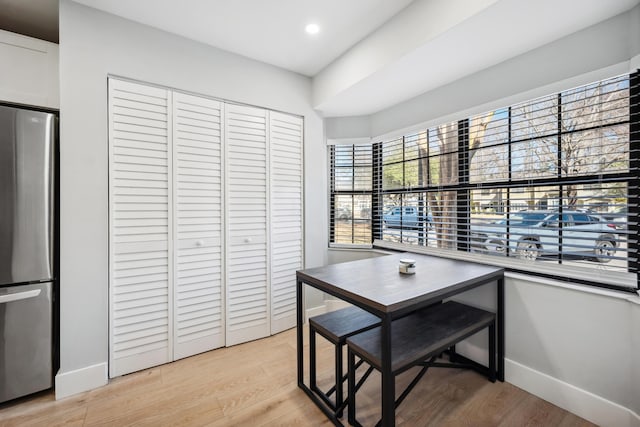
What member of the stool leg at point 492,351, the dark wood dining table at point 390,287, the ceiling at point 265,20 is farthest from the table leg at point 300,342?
the ceiling at point 265,20

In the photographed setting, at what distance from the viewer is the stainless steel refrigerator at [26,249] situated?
179cm

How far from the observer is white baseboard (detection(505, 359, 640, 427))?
1554mm

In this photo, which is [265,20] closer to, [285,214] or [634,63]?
[285,214]

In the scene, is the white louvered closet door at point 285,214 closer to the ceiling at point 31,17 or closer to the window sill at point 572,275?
the window sill at point 572,275

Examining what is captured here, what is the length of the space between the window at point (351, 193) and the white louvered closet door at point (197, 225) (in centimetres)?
141

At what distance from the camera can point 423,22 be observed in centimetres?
184

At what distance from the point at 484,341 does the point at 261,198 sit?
2.22 m

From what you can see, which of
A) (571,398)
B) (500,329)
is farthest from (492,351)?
(571,398)

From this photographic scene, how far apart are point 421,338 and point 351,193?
2.00 m

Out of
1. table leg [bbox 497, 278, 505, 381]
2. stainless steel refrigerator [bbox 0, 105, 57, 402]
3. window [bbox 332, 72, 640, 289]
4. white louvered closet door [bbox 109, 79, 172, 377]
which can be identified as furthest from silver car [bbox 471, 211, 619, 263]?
stainless steel refrigerator [bbox 0, 105, 57, 402]

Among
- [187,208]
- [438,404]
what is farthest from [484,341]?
[187,208]

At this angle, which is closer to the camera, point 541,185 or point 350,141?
point 541,185

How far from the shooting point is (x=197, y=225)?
2.43m

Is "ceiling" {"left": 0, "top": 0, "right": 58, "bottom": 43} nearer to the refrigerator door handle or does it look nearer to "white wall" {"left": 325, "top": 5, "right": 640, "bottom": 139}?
the refrigerator door handle
